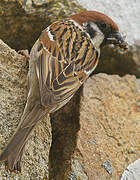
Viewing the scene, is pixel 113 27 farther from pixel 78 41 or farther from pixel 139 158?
pixel 139 158

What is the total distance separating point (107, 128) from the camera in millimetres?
2812

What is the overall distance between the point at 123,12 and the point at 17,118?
6.66 feet

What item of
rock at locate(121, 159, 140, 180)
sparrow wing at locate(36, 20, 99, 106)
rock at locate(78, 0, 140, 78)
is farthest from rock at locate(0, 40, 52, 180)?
rock at locate(78, 0, 140, 78)

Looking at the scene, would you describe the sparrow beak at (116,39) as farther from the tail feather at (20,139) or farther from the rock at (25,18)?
the tail feather at (20,139)

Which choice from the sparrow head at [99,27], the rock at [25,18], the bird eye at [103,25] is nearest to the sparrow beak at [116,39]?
the sparrow head at [99,27]

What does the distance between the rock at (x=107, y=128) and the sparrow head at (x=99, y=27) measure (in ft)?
1.22

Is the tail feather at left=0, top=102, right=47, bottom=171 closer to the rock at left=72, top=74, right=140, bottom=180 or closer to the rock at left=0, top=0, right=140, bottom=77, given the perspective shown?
the rock at left=72, top=74, right=140, bottom=180

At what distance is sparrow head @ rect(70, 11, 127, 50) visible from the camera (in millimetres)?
2961

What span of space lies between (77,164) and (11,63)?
0.87 meters

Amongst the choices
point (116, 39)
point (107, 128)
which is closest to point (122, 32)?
point (116, 39)

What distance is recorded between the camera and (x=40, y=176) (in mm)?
2039

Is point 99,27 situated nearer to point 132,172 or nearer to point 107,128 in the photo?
point 107,128

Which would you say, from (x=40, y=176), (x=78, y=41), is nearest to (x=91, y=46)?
(x=78, y=41)

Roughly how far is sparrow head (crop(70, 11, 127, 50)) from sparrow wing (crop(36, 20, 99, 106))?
95mm
